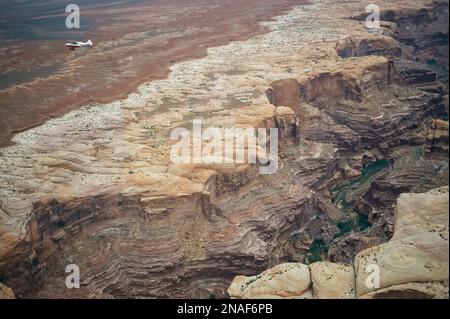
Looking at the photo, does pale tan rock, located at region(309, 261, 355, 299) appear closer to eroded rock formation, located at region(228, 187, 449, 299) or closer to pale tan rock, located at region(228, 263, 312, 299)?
eroded rock formation, located at region(228, 187, 449, 299)

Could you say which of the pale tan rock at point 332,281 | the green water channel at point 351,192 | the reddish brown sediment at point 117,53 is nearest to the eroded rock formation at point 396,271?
the pale tan rock at point 332,281

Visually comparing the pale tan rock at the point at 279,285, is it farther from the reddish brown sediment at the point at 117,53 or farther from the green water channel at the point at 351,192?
the reddish brown sediment at the point at 117,53

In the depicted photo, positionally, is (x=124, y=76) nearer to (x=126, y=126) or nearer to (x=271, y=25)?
(x=126, y=126)

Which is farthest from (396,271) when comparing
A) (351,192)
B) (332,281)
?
(351,192)

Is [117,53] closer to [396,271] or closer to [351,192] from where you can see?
[351,192]
